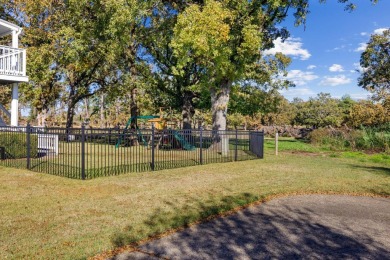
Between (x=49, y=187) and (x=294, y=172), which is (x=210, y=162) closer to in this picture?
(x=294, y=172)

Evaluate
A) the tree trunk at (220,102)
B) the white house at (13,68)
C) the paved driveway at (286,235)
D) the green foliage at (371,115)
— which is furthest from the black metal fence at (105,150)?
the green foliage at (371,115)

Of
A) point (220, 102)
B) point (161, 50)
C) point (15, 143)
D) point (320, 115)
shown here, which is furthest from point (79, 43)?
point (320, 115)

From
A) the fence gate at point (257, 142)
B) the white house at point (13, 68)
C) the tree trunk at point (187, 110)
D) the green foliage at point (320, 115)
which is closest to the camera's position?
the white house at point (13, 68)

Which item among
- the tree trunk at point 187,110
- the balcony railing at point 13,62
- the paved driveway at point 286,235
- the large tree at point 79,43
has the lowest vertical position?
the paved driveway at point 286,235

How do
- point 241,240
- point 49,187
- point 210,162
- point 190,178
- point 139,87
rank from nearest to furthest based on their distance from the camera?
point 241,240
point 49,187
point 190,178
point 210,162
point 139,87

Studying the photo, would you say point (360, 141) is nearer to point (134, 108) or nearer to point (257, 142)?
point (257, 142)

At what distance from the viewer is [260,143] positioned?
16.7m

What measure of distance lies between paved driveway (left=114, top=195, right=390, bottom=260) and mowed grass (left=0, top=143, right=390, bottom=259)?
456 millimetres

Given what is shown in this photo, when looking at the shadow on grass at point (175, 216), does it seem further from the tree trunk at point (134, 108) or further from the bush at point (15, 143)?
the tree trunk at point (134, 108)

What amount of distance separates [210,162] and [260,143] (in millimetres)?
3510

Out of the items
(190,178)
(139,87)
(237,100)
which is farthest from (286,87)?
(190,178)

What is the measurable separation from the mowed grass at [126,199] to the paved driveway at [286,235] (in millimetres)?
456

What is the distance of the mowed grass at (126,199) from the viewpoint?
15.7ft

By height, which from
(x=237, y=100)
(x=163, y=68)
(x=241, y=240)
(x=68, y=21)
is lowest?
(x=241, y=240)
